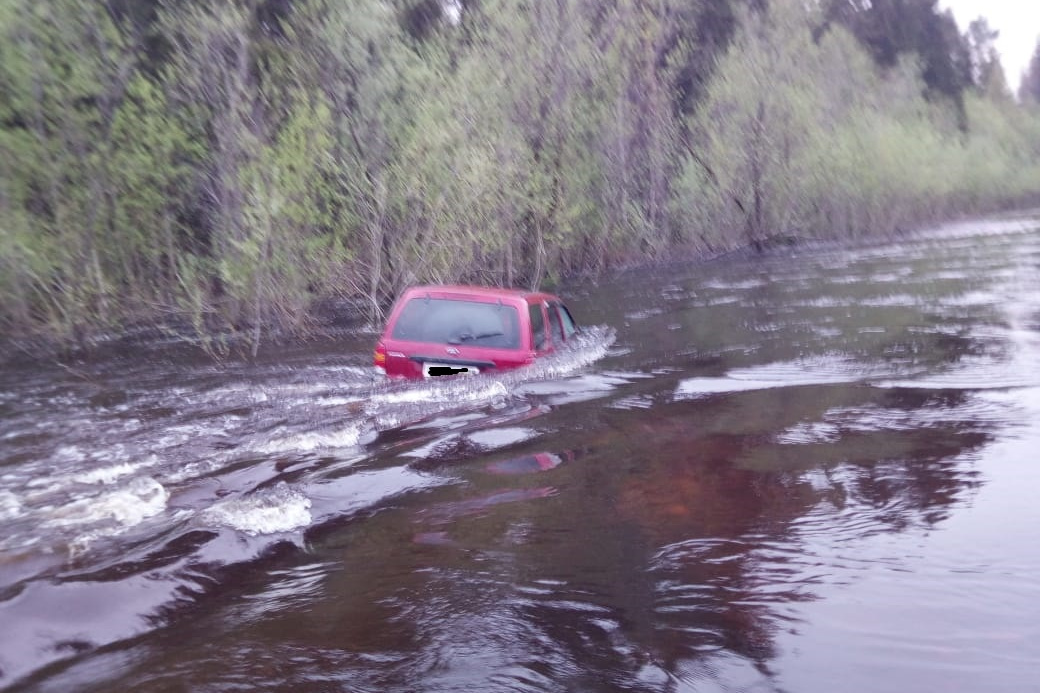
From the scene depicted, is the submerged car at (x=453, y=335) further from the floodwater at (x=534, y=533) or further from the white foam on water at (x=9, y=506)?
the white foam on water at (x=9, y=506)

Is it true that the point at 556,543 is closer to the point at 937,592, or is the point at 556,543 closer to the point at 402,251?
the point at 937,592

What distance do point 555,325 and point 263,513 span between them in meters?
5.80

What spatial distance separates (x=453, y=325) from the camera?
9984mm

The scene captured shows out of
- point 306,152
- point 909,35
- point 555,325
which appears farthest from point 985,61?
point 555,325

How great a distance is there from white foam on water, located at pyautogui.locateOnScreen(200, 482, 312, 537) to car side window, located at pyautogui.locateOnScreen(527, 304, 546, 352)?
3.92 m

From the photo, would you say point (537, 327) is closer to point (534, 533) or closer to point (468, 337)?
point (468, 337)

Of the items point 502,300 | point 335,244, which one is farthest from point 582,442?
point 335,244

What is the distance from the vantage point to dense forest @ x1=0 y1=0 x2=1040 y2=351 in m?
17.7

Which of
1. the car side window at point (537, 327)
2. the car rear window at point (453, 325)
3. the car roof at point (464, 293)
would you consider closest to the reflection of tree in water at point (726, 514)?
the car side window at point (537, 327)

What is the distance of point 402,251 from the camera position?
20078 mm

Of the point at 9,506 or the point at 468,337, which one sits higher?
the point at 468,337

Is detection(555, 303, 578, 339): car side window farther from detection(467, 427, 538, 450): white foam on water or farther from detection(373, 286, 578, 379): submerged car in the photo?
detection(467, 427, 538, 450): white foam on water

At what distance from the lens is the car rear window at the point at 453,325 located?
9961mm

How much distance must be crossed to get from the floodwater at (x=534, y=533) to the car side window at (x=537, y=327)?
0.35 metres
